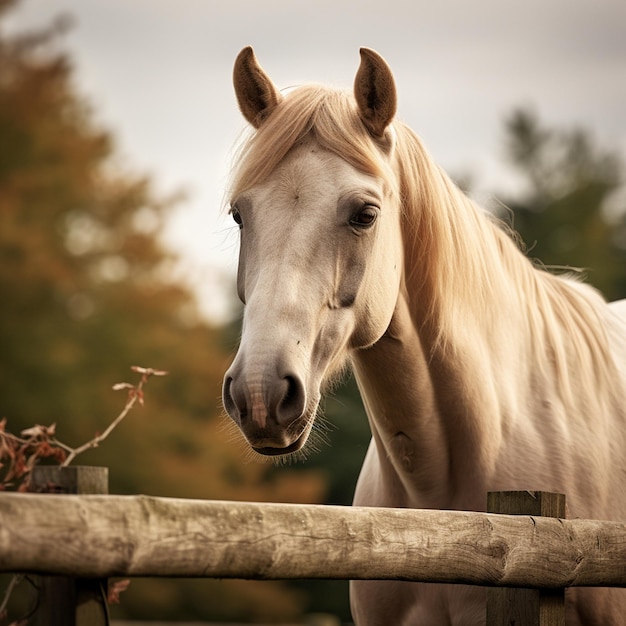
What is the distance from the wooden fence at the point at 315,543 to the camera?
68.1 inches

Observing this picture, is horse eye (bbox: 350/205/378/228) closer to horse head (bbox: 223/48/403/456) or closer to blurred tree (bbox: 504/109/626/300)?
horse head (bbox: 223/48/403/456)

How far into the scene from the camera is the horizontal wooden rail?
1724 mm

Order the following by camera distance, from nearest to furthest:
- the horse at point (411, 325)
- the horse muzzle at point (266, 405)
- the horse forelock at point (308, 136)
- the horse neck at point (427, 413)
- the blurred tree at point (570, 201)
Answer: the horse muzzle at point (266, 405) < the horse at point (411, 325) < the horse forelock at point (308, 136) < the horse neck at point (427, 413) < the blurred tree at point (570, 201)

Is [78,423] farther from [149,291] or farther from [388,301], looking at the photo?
[388,301]

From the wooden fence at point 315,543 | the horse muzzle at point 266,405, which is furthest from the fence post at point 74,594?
the horse muzzle at point 266,405

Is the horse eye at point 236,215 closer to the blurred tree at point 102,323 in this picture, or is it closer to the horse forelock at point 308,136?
the horse forelock at point 308,136

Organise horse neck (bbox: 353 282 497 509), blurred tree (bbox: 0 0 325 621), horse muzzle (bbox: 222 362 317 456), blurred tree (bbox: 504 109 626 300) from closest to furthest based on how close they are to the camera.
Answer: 1. horse muzzle (bbox: 222 362 317 456)
2. horse neck (bbox: 353 282 497 509)
3. blurred tree (bbox: 0 0 325 621)
4. blurred tree (bbox: 504 109 626 300)

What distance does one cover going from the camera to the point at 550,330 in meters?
3.73

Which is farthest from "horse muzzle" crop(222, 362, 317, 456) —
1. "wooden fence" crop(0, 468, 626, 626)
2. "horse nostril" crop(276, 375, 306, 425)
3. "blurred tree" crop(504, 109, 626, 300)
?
"blurred tree" crop(504, 109, 626, 300)

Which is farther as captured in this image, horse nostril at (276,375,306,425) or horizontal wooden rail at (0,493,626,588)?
horse nostril at (276,375,306,425)

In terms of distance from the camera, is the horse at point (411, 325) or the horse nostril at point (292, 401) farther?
the horse at point (411, 325)

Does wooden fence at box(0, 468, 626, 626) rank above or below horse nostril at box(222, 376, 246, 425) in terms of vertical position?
below

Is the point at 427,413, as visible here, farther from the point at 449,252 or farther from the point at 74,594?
the point at 74,594

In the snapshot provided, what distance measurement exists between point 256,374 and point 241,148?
3.71ft
